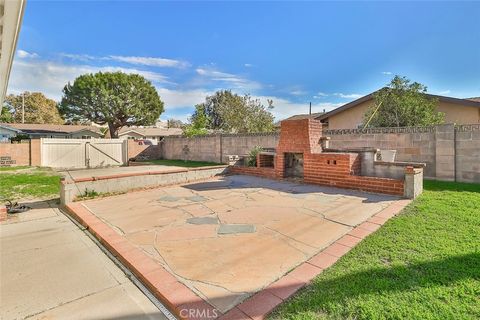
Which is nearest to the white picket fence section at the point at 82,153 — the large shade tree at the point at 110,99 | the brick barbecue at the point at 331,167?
the brick barbecue at the point at 331,167

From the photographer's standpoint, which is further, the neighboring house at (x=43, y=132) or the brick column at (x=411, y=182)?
the neighboring house at (x=43, y=132)

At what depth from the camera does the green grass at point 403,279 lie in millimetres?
1873

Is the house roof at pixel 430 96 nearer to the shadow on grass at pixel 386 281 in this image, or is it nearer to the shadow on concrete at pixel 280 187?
the shadow on concrete at pixel 280 187

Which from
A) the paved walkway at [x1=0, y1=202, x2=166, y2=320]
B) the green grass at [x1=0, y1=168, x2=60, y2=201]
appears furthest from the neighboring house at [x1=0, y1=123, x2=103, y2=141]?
the paved walkway at [x1=0, y1=202, x2=166, y2=320]

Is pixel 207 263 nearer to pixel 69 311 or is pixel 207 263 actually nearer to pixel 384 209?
pixel 69 311

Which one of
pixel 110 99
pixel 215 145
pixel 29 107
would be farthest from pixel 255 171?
pixel 29 107

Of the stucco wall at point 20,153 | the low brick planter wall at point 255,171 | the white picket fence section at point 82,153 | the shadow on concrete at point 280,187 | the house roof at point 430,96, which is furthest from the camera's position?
the white picket fence section at point 82,153

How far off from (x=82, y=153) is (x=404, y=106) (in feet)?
58.1

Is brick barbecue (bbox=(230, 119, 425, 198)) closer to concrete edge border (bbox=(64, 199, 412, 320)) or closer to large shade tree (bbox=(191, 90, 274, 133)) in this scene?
concrete edge border (bbox=(64, 199, 412, 320))

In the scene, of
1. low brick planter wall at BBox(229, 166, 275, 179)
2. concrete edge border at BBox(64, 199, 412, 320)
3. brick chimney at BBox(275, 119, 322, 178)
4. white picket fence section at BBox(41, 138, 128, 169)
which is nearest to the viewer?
concrete edge border at BBox(64, 199, 412, 320)

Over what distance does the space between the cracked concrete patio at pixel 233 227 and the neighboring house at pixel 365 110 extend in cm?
905

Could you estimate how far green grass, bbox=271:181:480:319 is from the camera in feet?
6.15

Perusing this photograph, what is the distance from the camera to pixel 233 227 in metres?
3.91

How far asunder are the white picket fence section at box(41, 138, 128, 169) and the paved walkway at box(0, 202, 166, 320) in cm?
1294
